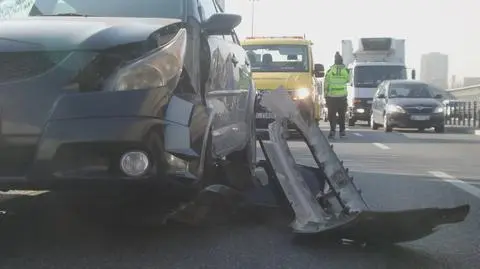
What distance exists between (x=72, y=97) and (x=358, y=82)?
22.2 m

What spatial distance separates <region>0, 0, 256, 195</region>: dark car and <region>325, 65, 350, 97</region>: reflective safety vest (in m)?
12.2

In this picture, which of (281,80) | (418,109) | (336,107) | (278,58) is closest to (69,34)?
(281,80)

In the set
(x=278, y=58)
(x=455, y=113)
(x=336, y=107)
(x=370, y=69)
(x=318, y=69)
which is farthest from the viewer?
(x=455, y=113)

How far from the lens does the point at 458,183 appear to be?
8.02 meters

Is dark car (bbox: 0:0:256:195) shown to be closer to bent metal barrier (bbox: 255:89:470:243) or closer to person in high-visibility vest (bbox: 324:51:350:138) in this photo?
bent metal barrier (bbox: 255:89:470:243)

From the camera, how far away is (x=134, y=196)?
412 cm

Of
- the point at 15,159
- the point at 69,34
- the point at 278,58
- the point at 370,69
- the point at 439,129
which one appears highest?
the point at 69,34

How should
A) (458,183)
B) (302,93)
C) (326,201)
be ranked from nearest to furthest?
(326,201) → (458,183) → (302,93)

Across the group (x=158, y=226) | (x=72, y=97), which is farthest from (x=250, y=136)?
(x=72, y=97)

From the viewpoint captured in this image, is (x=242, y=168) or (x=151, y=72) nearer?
(x=151, y=72)

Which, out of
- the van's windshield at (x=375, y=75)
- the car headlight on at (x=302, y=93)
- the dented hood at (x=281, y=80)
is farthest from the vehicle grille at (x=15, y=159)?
the van's windshield at (x=375, y=75)

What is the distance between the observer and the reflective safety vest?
16188mm

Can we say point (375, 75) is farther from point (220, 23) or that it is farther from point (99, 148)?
point (99, 148)

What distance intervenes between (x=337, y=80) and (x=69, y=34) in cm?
1275
